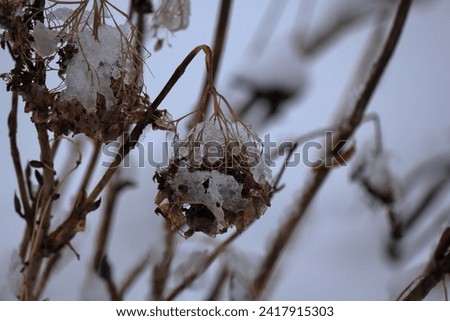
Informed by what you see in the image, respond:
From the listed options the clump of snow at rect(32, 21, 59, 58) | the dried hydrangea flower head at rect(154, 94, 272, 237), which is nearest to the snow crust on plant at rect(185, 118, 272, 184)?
the dried hydrangea flower head at rect(154, 94, 272, 237)

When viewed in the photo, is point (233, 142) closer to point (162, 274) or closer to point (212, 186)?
point (212, 186)

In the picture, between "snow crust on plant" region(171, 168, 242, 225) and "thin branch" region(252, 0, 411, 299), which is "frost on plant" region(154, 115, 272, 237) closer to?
"snow crust on plant" region(171, 168, 242, 225)

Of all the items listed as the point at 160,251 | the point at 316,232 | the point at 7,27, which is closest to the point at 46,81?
the point at 7,27

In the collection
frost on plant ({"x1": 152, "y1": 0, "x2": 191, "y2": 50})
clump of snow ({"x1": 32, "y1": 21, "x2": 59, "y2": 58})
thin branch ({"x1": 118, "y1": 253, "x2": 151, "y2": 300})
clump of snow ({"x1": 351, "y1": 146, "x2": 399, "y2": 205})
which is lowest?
thin branch ({"x1": 118, "y1": 253, "x2": 151, "y2": 300})

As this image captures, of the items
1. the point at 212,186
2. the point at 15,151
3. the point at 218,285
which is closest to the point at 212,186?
the point at 212,186

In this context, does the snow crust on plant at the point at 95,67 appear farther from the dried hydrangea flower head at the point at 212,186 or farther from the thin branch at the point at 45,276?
the thin branch at the point at 45,276

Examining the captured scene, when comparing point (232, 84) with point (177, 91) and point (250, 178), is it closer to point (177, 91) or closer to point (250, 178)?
point (177, 91)
